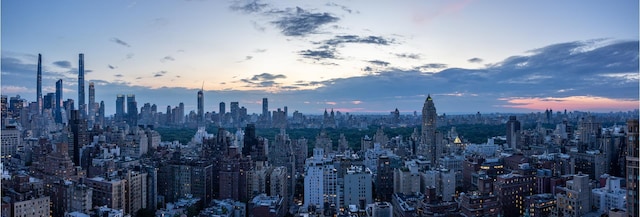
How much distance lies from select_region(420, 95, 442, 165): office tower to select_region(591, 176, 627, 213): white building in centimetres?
935

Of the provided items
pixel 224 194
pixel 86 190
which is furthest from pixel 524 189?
pixel 86 190

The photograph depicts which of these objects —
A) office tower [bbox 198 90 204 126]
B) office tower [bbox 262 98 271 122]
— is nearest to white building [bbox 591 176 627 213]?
office tower [bbox 262 98 271 122]

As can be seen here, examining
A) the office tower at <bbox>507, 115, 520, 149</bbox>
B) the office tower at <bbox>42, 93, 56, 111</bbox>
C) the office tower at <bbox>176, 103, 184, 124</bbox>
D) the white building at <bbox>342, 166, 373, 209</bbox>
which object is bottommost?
the white building at <bbox>342, 166, 373, 209</bbox>

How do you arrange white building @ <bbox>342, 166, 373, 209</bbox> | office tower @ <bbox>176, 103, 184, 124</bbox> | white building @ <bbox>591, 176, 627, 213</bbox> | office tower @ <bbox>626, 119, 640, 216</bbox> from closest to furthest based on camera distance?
1. office tower @ <bbox>626, 119, 640, 216</bbox>
2. white building @ <bbox>591, 176, 627, 213</bbox>
3. white building @ <bbox>342, 166, 373, 209</bbox>
4. office tower @ <bbox>176, 103, 184, 124</bbox>

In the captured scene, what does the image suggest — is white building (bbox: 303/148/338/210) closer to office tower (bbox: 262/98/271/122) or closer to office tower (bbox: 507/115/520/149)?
office tower (bbox: 507/115/520/149)

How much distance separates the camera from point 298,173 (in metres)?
16.8

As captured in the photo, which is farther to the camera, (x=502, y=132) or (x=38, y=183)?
(x=502, y=132)

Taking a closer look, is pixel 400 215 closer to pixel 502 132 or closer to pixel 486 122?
pixel 502 132

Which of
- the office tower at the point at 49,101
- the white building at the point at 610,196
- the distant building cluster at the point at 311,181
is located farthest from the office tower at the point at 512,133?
the office tower at the point at 49,101

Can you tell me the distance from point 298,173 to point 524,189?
814 centimetres

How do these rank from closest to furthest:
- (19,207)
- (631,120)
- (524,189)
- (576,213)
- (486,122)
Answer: (631,120) < (19,207) < (576,213) < (524,189) < (486,122)

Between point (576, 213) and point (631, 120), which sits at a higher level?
point (631, 120)

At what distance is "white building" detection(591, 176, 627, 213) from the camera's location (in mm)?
9164

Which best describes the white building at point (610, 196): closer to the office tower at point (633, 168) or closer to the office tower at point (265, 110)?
the office tower at point (633, 168)
